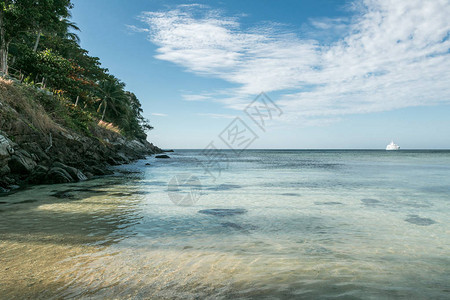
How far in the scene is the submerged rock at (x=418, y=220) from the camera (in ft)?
20.7

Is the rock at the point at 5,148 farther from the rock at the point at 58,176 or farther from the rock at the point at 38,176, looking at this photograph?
the rock at the point at 58,176

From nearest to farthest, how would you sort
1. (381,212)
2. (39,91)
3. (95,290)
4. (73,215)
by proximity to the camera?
(95,290), (73,215), (381,212), (39,91)

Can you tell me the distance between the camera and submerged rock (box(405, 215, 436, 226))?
249 inches

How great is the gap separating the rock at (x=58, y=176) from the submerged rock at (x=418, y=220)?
12422 mm

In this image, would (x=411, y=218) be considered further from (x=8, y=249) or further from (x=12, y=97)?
(x=12, y=97)

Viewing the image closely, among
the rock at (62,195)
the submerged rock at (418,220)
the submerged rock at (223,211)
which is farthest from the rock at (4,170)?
the submerged rock at (418,220)

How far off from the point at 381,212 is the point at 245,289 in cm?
597

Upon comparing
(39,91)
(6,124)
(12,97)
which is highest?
Answer: (39,91)

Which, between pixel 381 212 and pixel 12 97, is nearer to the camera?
pixel 381 212

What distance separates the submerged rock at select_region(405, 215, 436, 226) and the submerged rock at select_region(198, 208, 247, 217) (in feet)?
13.2

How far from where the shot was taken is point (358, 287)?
316cm

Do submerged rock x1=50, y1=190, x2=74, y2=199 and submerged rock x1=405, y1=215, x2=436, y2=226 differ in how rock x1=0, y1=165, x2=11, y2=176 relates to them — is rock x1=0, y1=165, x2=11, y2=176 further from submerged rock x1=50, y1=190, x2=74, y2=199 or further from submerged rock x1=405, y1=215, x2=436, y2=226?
submerged rock x1=405, y1=215, x2=436, y2=226

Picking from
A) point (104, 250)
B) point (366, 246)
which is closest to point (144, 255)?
point (104, 250)

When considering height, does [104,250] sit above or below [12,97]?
below
